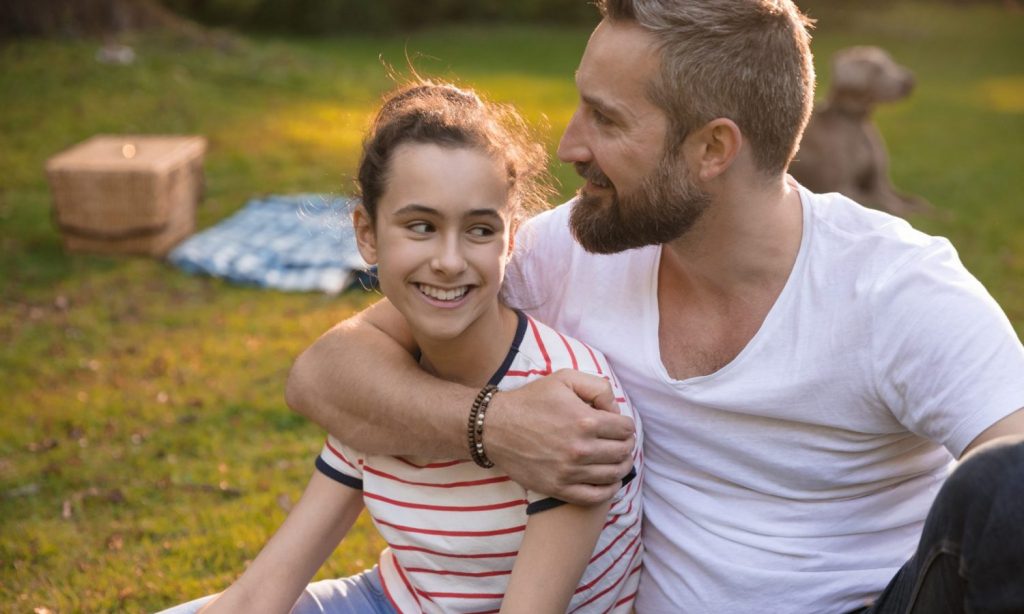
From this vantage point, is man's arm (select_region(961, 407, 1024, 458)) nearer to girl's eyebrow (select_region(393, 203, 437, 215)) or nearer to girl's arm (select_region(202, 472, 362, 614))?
girl's eyebrow (select_region(393, 203, 437, 215))

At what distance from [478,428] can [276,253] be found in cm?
513

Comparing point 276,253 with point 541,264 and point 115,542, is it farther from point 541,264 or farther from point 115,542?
point 541,264

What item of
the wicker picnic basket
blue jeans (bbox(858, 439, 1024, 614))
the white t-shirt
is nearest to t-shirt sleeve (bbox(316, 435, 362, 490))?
the white t-shirt

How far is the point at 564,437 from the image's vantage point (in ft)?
6.88

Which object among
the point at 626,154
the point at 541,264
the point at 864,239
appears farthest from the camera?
the point at 541,264

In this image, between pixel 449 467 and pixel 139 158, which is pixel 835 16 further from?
pixel 449 467

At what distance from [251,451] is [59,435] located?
34.3 inches

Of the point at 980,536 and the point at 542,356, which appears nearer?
the point at 980,536

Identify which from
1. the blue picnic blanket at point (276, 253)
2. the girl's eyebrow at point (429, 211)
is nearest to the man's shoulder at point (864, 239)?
the girl's eyebrow at point (429, 211)

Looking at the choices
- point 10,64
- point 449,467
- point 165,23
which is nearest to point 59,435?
point 449,467

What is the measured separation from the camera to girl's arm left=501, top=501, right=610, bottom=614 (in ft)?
6.77

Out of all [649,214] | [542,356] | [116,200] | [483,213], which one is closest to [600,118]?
[649,214]

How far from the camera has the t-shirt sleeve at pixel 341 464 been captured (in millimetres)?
2438

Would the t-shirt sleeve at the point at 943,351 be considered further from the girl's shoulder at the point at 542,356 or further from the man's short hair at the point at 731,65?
the girl's shoulder at the point at 542,356
